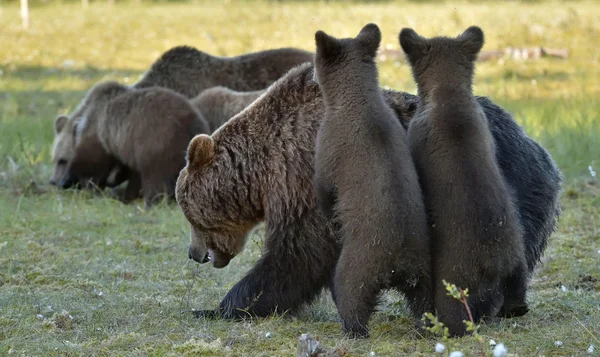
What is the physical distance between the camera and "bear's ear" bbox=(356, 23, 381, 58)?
5.57 m

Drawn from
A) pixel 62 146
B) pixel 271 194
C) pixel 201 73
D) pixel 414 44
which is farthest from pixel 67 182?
pixel 414 44

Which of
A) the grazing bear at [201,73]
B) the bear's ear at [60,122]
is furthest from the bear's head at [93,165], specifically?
the bear's ear at [60,122]

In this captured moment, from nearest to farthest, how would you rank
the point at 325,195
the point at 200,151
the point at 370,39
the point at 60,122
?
the point at 325,195, the point at 370,39, the point at 200,151, the point at 60,122

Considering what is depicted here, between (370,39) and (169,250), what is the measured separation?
148 inches

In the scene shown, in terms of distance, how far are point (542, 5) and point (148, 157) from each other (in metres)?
21.2

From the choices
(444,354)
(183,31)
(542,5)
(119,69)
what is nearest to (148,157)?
(444,354)

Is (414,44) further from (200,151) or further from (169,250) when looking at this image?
(169,250)

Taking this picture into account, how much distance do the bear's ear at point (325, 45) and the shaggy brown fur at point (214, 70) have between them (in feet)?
24.8

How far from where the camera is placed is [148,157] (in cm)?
1140

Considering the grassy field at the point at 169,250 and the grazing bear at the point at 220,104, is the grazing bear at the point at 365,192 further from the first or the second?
the grazing bear at the point at 220,104

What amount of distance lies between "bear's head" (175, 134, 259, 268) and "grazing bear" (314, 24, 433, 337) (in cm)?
88

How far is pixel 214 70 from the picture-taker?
44.4 ft

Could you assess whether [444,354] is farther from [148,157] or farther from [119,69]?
[119,69]

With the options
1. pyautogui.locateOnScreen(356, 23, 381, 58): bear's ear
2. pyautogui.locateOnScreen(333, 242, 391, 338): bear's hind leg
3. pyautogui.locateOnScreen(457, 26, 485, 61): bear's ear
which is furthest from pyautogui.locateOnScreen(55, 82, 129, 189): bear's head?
pyautogui.locateOnScreen(333, 242, 391, 338): bear's hind leg
